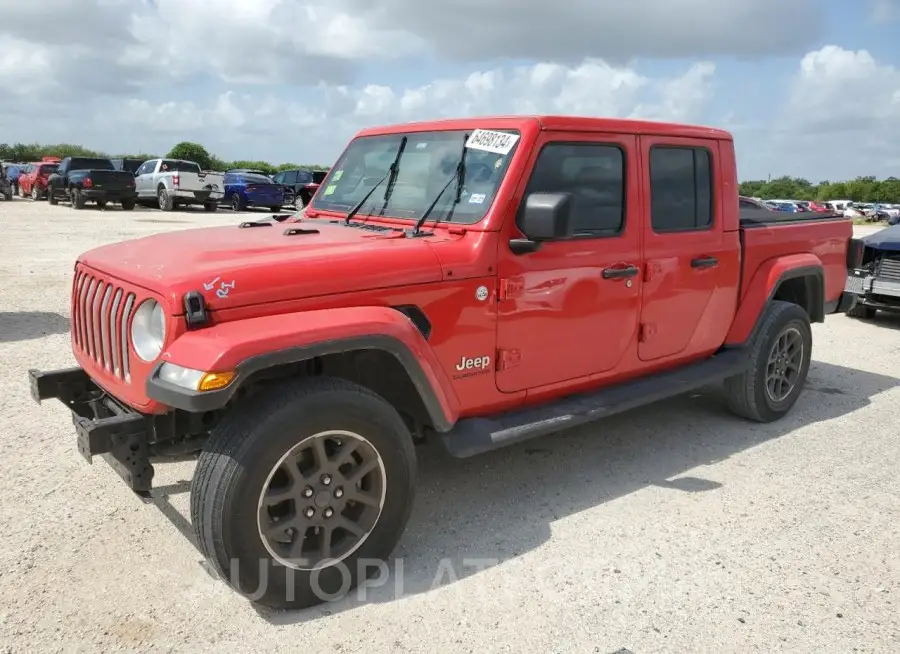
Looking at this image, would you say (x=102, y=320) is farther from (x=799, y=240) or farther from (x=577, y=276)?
(x=799, y=240)

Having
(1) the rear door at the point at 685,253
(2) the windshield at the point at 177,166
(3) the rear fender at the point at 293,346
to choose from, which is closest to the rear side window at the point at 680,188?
(1) the rear door at the point at 685,253

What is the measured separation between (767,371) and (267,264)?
3794mm

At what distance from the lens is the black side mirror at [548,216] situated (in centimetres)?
335

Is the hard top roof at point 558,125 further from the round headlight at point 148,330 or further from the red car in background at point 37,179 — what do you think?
the red car in background at point 37,179

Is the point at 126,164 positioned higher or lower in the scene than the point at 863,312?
higher

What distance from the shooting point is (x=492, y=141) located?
373cm

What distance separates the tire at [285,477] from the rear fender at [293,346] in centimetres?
19

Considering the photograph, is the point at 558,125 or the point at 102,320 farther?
the point at 558,125

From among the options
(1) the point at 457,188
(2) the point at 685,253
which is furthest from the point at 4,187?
(2) the point at 685,253

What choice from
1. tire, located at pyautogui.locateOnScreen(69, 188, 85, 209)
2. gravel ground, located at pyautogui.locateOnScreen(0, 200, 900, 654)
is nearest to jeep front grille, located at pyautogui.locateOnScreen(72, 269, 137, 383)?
gravel ground, located at pyautogui.locateOnScreen(0, 200, 900, 654)

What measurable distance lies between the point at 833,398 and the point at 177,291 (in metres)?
5.30

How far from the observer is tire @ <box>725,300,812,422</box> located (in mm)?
5066

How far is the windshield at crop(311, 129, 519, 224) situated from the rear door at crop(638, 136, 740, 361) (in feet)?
3.58

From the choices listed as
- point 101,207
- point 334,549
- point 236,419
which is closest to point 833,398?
point 334,549
